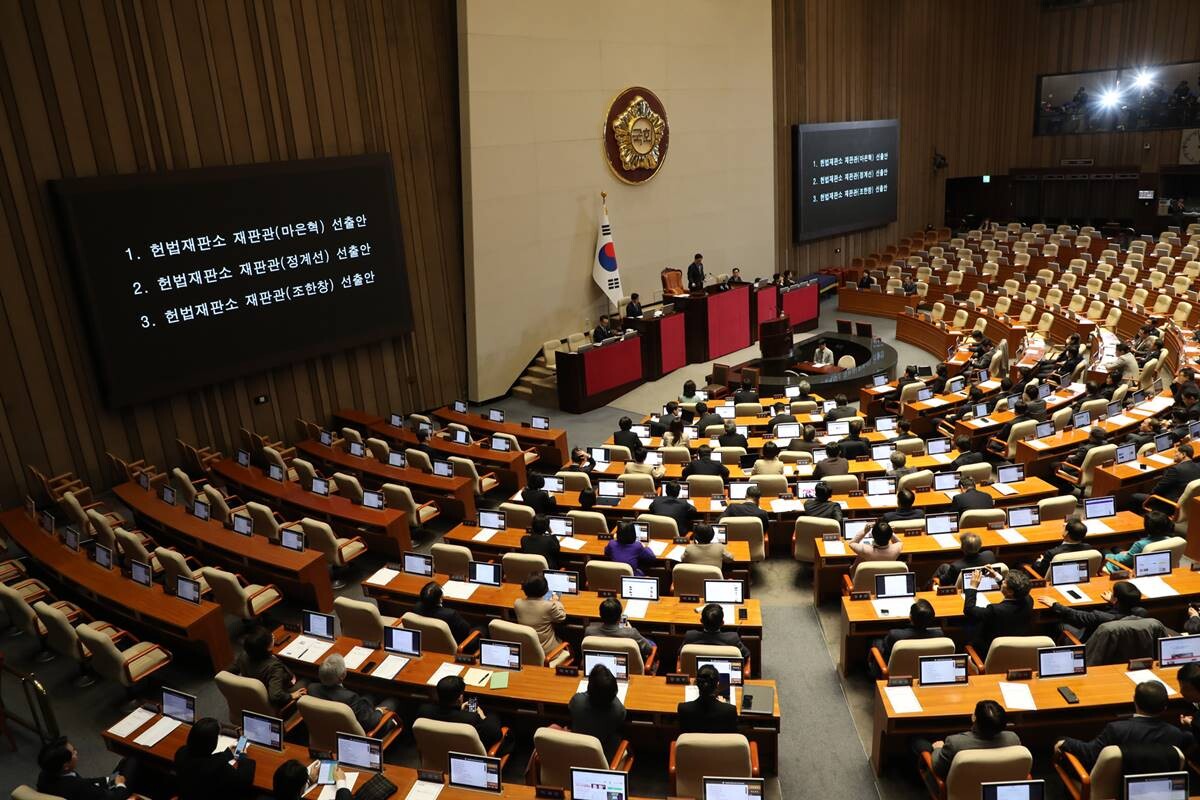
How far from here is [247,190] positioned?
11625 mm

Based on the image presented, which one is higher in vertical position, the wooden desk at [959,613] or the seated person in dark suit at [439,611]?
the seated person in dark suit at [439,611]

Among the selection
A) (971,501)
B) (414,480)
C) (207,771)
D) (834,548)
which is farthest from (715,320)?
(207,771)

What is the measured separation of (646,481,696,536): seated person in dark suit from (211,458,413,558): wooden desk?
2.69 meters

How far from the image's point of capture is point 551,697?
569cm

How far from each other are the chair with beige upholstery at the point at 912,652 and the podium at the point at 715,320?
11121 mm

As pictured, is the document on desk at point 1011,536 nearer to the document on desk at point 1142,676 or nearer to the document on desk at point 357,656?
the document on desk at point 1142,676

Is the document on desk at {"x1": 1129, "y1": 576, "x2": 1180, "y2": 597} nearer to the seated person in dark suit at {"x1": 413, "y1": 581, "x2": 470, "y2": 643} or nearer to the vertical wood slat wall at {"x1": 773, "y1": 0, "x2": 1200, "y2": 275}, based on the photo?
the seated person in dark suit at {"x1": 413, "y1": 581, "x2": 470, "y2": 643}

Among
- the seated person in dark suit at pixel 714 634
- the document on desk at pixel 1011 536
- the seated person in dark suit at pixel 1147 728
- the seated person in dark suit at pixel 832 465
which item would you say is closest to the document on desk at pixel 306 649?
the seated person in dark suit at pixel 714 634

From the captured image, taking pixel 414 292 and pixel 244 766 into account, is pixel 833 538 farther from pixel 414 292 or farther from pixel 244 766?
pixel 414 292

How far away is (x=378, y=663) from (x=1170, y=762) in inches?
192

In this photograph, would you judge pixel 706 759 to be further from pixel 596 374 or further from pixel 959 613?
pixel 596 374

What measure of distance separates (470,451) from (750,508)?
449 centimetres

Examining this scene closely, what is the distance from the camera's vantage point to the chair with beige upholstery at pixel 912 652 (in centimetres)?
557

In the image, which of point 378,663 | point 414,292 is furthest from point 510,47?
point 378,663
